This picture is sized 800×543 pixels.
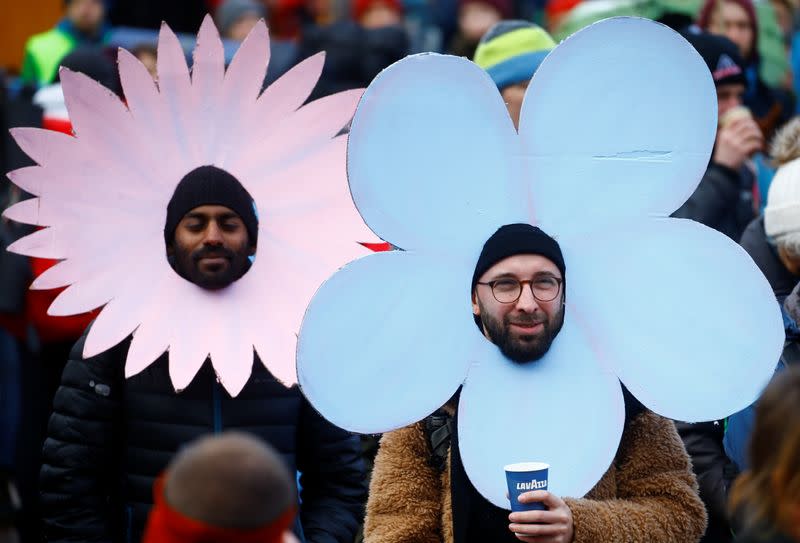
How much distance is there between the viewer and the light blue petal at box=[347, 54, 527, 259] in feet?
12.0

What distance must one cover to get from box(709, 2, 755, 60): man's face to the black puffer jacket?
10.8 ft

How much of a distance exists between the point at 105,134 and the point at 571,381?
160 cm

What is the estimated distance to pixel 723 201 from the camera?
18.2 ft

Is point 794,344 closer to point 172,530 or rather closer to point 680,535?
point 680,535

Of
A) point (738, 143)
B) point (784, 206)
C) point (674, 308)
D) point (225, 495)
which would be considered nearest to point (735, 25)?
point (738, 143)

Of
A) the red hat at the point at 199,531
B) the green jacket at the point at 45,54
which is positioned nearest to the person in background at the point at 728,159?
the red hat at the point at 199,531

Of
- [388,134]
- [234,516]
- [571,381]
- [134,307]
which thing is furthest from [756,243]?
[234,516]

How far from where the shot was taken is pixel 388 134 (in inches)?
144

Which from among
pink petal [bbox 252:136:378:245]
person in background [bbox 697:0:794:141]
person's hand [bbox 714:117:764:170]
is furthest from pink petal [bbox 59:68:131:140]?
person in background [bbox 697:0:794:141]

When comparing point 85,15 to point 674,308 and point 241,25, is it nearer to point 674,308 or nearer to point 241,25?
point 241,25

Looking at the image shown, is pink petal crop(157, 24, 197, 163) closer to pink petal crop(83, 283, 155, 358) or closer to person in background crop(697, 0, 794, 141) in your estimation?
pink petal crop(83, 283, 155, 358)

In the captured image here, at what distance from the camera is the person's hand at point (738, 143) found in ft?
18.6

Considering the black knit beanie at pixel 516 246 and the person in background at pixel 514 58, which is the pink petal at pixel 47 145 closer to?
the black knit beanie at pixel 516 246

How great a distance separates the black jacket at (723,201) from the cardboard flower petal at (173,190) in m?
1.66
